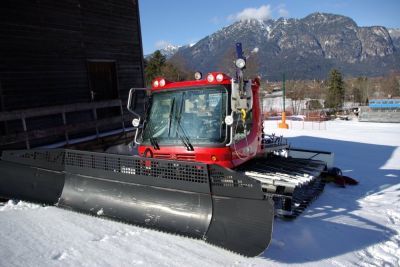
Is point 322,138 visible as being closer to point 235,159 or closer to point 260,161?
point 260,161

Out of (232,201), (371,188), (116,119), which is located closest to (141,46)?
(116,119)

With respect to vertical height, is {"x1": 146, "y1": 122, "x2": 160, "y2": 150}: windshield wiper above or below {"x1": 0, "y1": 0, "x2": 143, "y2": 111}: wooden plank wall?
below

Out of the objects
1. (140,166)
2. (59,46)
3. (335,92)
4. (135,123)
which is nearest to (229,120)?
(140,166)

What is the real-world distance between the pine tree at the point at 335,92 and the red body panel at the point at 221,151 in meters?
45.4

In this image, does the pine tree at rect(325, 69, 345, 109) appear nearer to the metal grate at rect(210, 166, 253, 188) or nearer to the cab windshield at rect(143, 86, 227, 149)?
the cab windshield at rect(143, 86, 227, 149)

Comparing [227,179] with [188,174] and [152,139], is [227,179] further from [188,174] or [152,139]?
[152,139]

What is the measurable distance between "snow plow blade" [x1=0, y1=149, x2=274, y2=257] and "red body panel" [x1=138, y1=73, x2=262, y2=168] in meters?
0.72

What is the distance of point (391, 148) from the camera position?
12.3 meters

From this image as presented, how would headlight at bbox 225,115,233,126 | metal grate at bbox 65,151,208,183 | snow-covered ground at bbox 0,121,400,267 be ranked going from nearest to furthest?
snow-covered ground at bbox 0,121,400,267 → metal grate at bbox 65,151,208,183 → headlight at bbox 225,115,233,126

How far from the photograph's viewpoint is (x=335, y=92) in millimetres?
49188

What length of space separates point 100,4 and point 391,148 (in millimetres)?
12032

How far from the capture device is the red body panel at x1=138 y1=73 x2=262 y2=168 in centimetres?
453

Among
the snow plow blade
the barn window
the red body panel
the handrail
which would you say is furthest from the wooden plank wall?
the red body panel

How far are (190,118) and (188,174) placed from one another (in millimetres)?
1266
